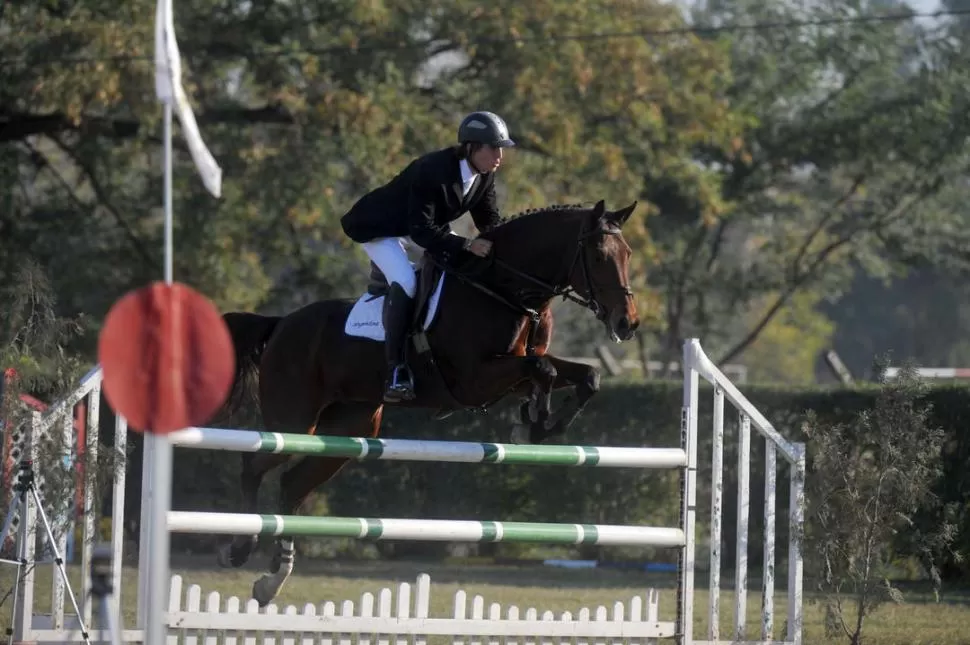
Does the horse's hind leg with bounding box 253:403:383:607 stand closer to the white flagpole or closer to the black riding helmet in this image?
the black riding helmet

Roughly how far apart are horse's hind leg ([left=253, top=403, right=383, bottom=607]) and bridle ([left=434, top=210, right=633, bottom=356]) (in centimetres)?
123

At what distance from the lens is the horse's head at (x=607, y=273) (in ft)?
20.9

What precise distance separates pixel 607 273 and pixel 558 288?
348mm

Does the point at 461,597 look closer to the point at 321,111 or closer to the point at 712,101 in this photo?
the point at 321,111

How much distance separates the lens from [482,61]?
1777 cm

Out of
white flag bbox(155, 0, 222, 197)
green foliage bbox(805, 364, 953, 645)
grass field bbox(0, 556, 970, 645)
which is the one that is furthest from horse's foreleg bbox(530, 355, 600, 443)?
white flag bbox(155, 0, 222, 197)

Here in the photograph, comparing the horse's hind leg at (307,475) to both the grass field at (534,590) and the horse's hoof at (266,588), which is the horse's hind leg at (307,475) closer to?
the horse's hoof at (266,588)

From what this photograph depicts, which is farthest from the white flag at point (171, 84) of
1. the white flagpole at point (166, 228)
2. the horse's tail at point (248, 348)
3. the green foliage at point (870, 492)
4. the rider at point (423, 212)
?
the green foliage at point (870, 492)

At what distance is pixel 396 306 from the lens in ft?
23.1

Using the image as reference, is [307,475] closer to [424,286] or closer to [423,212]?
[424,286]

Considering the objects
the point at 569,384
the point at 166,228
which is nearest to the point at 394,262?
the point at 569,384

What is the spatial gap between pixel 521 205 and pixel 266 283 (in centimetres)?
364

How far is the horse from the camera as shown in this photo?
6.62 metres

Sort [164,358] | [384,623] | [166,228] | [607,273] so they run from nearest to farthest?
[164,358], [166,228], [384,623], [607,273]
